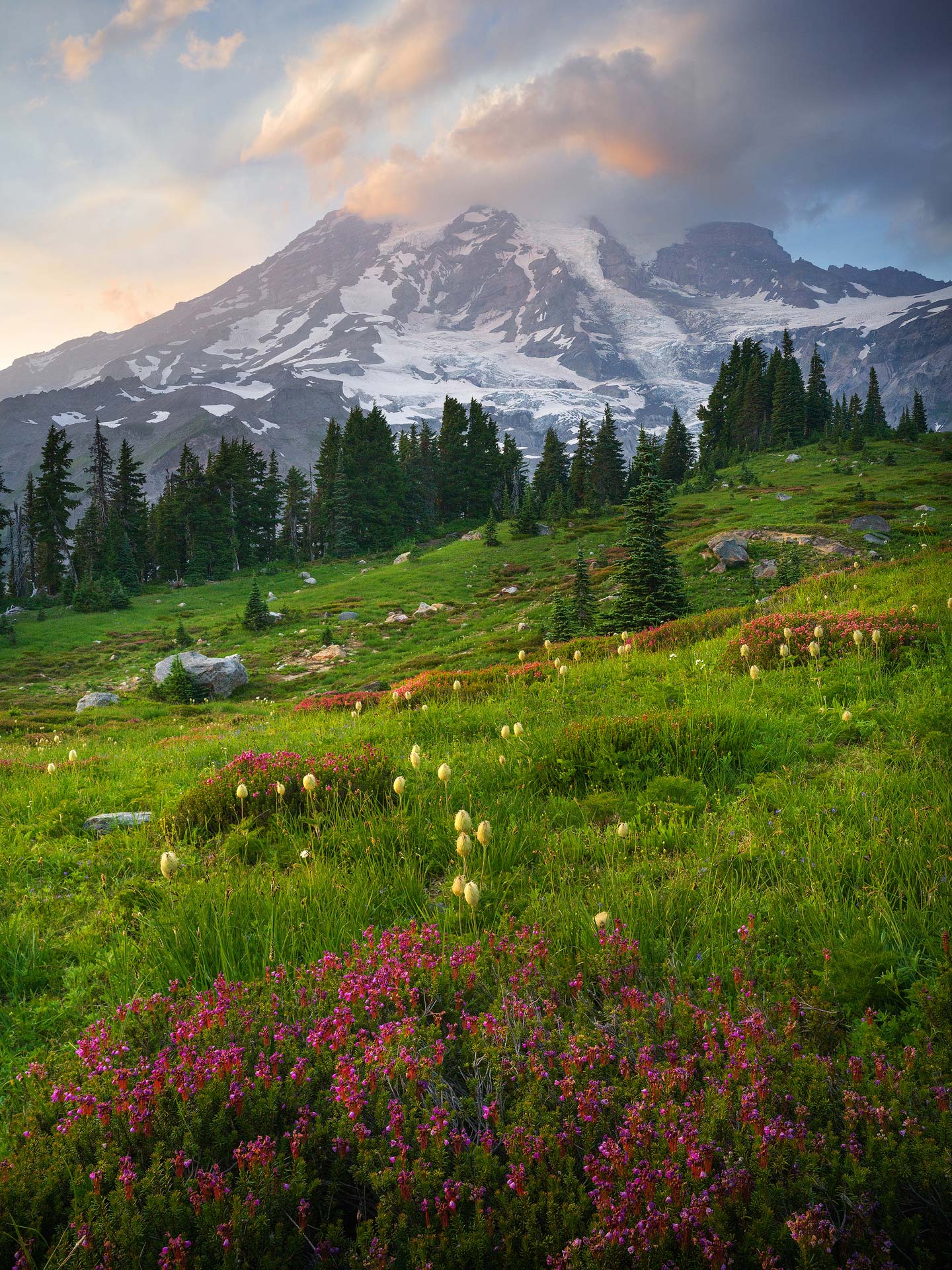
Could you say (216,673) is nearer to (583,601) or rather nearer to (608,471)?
(583,601)

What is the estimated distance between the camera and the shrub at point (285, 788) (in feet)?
17.6

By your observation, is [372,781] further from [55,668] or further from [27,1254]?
[55,668]

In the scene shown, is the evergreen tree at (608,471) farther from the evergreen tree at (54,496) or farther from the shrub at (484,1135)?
the shrub at (484,1135)

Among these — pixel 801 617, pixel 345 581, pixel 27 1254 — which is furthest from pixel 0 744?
pixel 345 581

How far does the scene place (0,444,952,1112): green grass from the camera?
293 cm

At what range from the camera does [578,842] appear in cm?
400

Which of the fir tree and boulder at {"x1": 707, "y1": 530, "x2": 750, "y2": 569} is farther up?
the fir tree

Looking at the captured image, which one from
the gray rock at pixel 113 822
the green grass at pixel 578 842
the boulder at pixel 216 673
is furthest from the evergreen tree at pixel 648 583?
the boulder at pixel 216 673

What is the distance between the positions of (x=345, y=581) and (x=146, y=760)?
142 feet

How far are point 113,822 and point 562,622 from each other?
1610 cm

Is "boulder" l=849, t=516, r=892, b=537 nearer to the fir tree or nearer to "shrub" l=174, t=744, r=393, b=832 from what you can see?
the fir tree

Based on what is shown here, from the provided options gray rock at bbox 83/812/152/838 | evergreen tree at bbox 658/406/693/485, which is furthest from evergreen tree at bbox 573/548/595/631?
evergreen tree at bbox 658/406/693/485

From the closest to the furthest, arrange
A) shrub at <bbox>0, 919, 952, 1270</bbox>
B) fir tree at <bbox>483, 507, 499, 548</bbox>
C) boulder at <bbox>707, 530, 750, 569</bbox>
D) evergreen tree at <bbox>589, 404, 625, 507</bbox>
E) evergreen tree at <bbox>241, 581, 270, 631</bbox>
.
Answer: shrub at <bbox>0, 919, 952, 1270</bbox>, boulder at <bbox>707, 530, 750, 569</bbox>, evergreen tree at <bbox>241, 581, 270, 631</bbox>, fir tree at <bbox>483, 507, 499, 548</bbox>, evergreen tree at <bbox>589, 404, 625, 507</bbox>

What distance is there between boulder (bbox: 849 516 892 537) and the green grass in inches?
839
